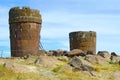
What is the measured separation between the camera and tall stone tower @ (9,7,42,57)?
104 feet

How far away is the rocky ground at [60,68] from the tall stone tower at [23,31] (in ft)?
4.74

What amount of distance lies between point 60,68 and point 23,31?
702cm

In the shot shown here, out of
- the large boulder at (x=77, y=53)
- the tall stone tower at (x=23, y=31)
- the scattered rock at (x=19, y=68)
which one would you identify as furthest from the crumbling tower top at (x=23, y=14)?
the scattered rock at (x=19, y=68)

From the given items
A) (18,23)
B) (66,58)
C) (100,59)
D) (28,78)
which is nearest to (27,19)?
(18,23)

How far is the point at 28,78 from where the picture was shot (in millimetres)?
23312

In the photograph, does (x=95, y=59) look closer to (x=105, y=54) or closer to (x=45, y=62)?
(x=105, y=54)

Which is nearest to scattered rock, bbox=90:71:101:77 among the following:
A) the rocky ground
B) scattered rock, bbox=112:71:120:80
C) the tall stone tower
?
the rocky ground

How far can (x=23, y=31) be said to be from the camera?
3191 cm

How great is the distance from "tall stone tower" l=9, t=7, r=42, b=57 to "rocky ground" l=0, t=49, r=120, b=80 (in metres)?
1.44

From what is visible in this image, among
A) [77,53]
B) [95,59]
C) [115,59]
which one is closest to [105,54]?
[115,59]

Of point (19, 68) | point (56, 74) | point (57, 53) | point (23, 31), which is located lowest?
point (56, 74)

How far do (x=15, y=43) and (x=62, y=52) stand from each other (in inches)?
182

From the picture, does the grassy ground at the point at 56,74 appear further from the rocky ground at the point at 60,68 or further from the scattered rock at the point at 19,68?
the scattered rock at the point at 19,68

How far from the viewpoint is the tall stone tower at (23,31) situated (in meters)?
31.8
